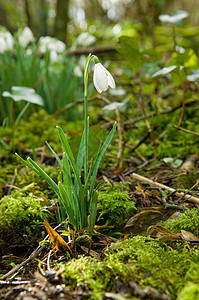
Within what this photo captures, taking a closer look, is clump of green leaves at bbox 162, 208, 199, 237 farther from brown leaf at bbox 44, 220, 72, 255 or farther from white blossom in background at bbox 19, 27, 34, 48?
white blossom in background at bbox 19, 27, 34, 48

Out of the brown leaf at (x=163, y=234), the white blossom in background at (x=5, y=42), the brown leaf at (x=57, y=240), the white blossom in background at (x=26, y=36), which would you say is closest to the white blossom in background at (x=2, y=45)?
the white blossom in background at (x=5, y=42)

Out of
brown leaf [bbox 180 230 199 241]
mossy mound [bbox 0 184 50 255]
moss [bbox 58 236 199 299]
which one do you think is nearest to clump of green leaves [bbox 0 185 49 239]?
mossy mound [bbox 0 184 50 255]

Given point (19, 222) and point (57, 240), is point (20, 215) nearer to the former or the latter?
point (19, 222)

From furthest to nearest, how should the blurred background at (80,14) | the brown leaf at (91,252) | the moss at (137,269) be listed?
the blurred background at (80,14), the brown leaf at (91,252), the moss at (137,269)

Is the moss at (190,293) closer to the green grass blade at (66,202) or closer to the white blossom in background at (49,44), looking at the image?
the green grass blade at (66,202)

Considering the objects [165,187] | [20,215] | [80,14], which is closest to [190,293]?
[165,187]

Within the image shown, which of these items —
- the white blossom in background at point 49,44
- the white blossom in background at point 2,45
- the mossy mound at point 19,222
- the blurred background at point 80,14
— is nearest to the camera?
the mossy mound at point 19,222
